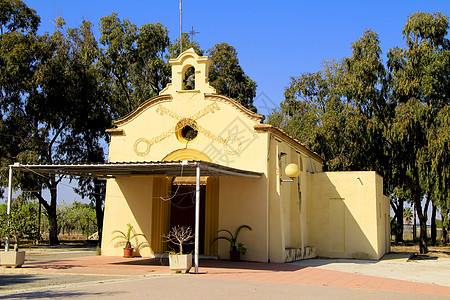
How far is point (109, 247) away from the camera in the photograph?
18.9 m

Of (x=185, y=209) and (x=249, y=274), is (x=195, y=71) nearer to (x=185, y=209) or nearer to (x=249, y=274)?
(x=185, y=209)

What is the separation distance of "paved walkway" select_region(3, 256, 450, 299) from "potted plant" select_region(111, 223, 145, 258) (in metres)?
1.06

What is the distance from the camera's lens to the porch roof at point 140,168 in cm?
1378

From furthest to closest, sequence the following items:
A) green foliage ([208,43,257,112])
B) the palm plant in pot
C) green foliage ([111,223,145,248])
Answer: green foliage ([208,43,257,112])
green foliage ([111,223,145,248])
the palm plant in pot

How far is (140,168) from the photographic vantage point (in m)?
15.0

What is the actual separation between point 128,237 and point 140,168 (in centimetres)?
457

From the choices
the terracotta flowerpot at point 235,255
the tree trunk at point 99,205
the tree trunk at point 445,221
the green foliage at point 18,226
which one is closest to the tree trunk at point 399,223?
the tree trunk at point 445,221

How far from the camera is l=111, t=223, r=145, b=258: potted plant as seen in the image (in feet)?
59.4

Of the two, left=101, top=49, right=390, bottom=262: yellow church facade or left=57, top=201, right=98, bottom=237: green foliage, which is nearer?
left=101, top=49, right=390, bottom=262: yellow church facade

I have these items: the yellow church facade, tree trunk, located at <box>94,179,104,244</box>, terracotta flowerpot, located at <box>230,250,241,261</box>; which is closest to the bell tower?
the yellow church facade

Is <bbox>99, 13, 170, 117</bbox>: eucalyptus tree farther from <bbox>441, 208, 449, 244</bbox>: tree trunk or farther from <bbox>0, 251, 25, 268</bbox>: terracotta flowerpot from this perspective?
<bbox>441, 208, 449, 244</bbox>: tree trunk

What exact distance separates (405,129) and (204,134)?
1115 cm

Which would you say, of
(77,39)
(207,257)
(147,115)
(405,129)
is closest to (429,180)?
(405,129)

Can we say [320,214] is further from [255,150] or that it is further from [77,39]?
[77,39]
